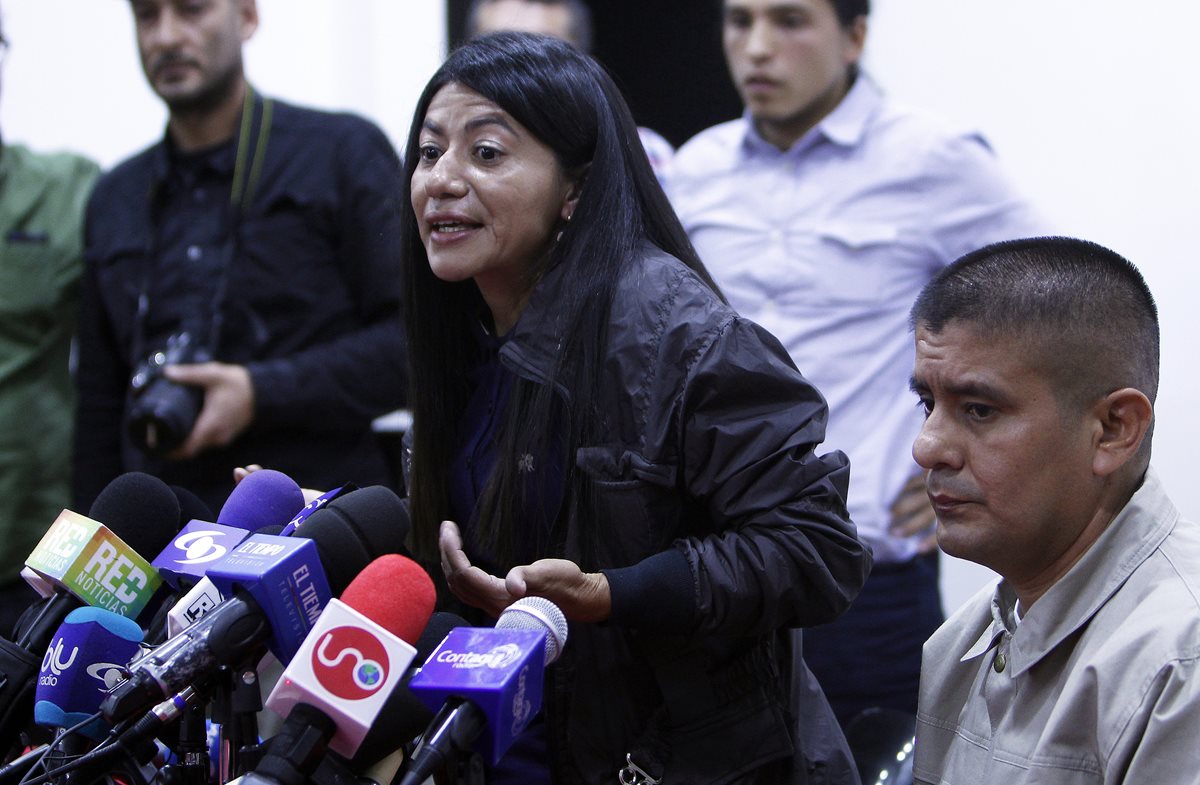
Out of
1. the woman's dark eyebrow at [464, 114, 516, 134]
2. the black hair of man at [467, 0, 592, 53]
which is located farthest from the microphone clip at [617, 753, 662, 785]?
the black hair of man at [467, 0, 592, 53]

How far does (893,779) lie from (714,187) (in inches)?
65.4

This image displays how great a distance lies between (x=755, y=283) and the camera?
3.18 m

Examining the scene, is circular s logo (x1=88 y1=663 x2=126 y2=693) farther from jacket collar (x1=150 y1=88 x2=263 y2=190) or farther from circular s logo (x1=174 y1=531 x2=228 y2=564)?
jacket collar (x1=150 y1=88 x2=263 y2=190)

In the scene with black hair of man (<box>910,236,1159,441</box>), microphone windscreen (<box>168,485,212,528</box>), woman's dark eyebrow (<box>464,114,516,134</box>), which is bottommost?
microphone windscreen (<box>168,485,212,528</box>)

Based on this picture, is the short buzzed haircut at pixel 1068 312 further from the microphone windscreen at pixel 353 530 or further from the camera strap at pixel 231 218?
the camera strap at pixel 231 218

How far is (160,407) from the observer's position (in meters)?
2.94

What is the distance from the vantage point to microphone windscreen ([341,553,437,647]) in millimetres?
1346

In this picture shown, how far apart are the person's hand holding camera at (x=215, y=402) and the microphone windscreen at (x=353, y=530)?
59.7 inches

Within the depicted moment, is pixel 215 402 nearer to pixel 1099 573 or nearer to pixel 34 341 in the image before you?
pixel 34 341

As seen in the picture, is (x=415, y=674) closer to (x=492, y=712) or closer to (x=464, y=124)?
(x=492, y=712)

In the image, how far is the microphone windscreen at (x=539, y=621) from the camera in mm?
1410

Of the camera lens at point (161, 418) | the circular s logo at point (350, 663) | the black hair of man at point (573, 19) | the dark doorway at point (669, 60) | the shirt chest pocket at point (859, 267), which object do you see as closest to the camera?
the circular s logo at point (350, 663)

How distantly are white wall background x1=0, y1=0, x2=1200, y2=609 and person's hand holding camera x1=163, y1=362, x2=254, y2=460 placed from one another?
1527mm

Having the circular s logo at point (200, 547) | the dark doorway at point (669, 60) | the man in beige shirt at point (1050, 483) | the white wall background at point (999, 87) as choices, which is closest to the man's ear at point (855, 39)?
the white wall background at point (999, 87)
